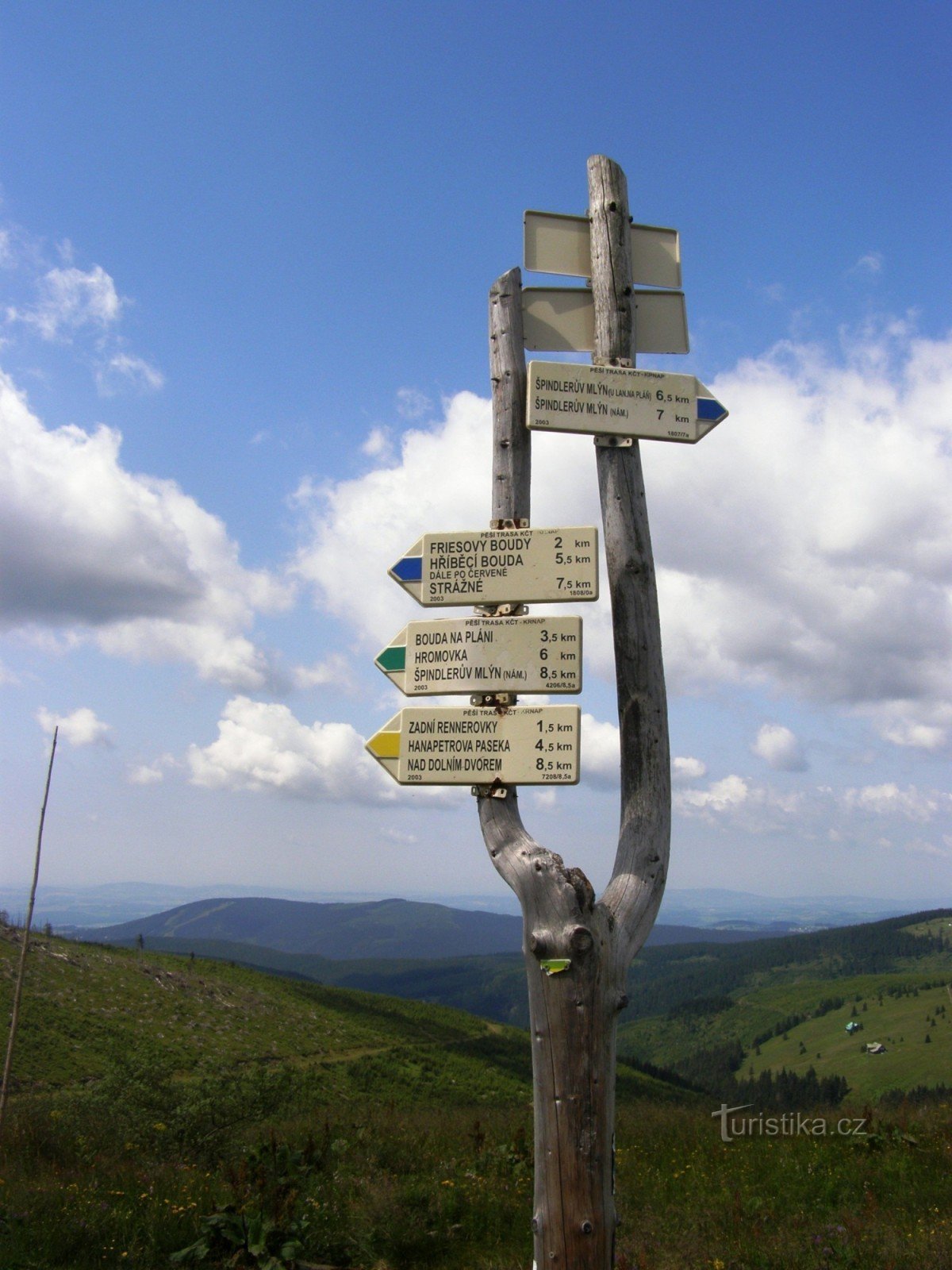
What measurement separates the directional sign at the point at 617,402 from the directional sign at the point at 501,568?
28.9 inches

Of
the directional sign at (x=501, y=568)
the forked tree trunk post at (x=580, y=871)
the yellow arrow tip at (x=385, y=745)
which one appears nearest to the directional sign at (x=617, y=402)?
the forked tree trunk post at (x=580, y=871)

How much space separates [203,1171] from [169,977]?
5670 cm

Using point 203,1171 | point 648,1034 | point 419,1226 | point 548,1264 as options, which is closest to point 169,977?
point 203,1171

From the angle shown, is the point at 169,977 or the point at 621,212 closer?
the point at 621,212

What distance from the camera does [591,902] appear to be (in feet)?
12.2

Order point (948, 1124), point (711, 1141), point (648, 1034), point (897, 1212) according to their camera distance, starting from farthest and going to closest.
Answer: point (648, 1034), point (711, 1141), point (948, 1124), point (897, 1212)

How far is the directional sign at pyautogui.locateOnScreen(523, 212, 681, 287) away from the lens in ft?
16.2

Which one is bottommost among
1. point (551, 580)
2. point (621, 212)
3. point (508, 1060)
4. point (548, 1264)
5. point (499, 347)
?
point (508, 1060)

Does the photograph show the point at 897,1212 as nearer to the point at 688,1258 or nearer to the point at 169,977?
the point at 688,1258

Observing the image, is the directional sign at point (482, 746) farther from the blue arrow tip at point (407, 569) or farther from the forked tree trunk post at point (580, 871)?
the blue arrow tip at point (407, 569)

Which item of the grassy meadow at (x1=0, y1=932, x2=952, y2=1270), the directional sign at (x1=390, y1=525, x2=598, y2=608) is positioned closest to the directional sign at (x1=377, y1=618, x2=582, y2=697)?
the directional sign at (x1=390, y1=525, x2=598, y2=608)

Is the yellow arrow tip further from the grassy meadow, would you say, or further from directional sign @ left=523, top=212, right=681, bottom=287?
the grassy meadow

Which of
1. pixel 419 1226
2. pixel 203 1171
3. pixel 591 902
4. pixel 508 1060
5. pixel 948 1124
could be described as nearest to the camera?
pixel 591 902

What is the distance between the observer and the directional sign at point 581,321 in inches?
193
